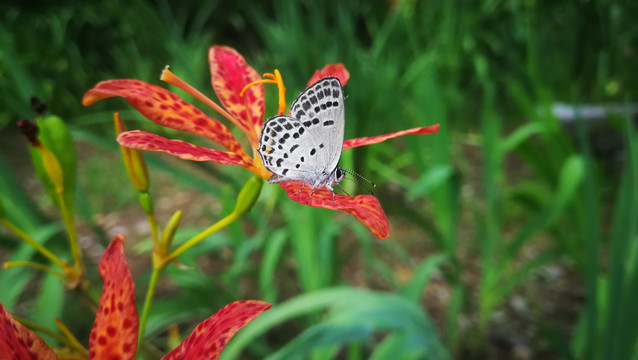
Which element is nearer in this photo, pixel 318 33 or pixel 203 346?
pixel 203 346

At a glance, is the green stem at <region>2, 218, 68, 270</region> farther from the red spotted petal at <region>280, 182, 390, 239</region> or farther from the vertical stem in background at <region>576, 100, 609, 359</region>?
the vertical stem in background at <region>576, 100, 609, 359</region>

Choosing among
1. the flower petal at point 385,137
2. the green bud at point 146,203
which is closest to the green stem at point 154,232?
the green bud at point 146,203

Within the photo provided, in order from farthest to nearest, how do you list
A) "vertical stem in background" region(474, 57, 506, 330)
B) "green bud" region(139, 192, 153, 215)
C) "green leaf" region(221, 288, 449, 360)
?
"vertical stem in background" region(474, 57, 506, 330), "green leaf" region(221, 288, 449, 360), "green bud" region(139, 192, 153, 215)

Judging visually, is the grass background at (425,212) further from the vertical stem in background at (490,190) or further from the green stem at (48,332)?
the green stem at (48,332)

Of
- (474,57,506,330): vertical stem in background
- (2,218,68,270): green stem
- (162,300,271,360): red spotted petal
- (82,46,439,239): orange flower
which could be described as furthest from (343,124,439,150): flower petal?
(474,57,506,330): vertical stem in background

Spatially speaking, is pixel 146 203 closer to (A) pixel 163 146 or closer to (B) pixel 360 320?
(A) pixel 163 146

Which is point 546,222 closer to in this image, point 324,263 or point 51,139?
point 324,263

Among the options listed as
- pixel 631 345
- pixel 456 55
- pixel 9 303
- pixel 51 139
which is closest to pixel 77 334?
pixel 9 303
